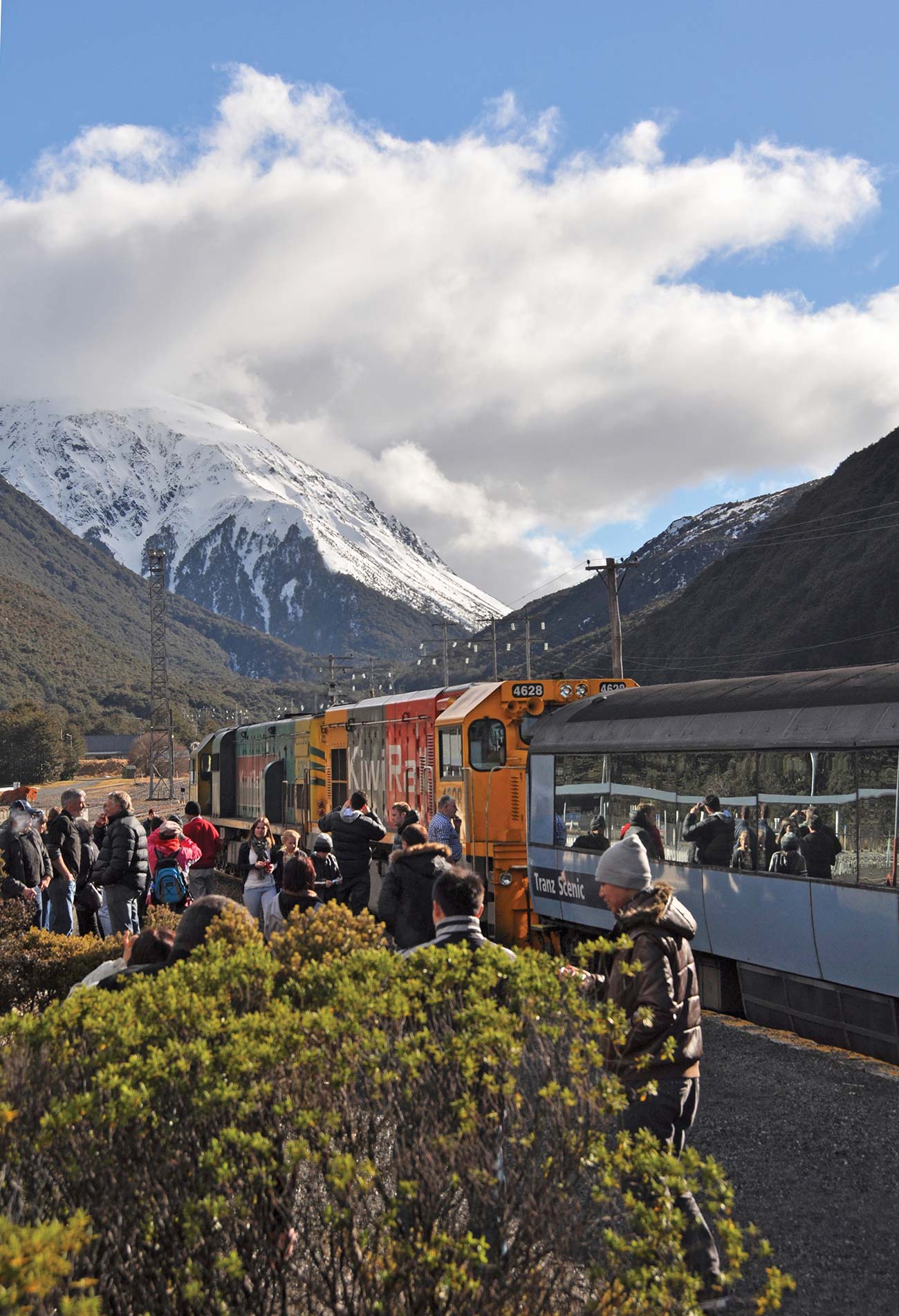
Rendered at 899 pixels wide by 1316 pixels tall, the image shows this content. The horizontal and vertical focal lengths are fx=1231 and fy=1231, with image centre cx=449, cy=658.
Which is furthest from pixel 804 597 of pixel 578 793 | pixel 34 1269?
pixel 34 1269

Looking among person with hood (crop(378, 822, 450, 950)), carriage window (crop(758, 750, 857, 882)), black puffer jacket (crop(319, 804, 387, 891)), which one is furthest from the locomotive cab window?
person with hood (crop(378, 822, 450, 950))

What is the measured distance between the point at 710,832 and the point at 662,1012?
20.6ft

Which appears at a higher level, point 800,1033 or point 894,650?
point 894,650

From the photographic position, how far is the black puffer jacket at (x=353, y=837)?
45.6 feet

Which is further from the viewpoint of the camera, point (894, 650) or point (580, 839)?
point (894, 650)

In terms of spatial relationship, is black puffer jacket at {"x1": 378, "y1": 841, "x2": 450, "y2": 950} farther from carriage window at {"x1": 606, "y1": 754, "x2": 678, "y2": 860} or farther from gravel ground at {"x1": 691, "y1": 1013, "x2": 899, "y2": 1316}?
carriage window at {"x1": 606, "y1": 754, "x2": 678, "y2": 860}

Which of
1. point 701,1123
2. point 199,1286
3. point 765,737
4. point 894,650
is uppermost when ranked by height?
point 894,650

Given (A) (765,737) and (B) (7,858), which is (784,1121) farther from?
(B) (7,858)

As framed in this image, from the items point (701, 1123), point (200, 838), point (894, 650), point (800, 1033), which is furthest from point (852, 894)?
point (894, 650)

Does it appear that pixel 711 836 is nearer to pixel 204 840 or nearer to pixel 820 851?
pixel 820 851

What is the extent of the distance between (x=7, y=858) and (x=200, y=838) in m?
3.93

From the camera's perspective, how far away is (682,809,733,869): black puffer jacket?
36.2 feet

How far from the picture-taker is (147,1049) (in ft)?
13.6

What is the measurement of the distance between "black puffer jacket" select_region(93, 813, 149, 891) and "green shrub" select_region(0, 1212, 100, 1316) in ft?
30.7
